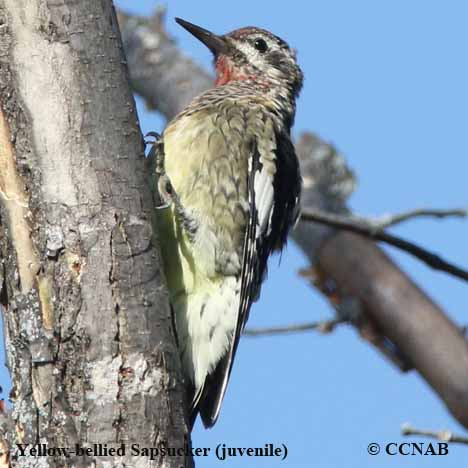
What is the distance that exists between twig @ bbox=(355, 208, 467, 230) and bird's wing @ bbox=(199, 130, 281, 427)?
69cm

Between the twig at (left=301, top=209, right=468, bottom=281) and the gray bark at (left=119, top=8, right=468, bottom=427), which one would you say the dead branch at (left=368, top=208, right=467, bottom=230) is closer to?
the twig at (left=301, top=209, right=468, bottom=281)

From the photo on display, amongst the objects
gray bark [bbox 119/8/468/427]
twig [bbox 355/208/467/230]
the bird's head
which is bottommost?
gray bark [bbox 119/8/468/427]

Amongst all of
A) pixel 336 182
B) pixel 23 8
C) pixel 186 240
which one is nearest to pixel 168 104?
pixel 336 182

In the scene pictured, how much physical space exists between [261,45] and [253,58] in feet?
0.48

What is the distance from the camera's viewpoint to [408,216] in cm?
554

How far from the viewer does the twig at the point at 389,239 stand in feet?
15.7

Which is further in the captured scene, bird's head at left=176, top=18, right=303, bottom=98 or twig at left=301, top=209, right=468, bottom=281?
bird's head at left=176, top=18, right=303, bottom=98

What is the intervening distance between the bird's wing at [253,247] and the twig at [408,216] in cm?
69

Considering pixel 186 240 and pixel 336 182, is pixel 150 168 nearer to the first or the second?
pixel 186 240

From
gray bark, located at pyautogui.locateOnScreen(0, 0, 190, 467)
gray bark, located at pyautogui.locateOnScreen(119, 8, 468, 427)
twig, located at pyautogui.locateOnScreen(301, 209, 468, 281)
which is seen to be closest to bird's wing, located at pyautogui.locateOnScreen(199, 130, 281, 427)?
twig, located at pyautogui.locateOnScreen(301, 209, 468, 281)

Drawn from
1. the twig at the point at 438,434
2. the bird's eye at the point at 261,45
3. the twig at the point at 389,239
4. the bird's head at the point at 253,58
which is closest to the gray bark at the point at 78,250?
the twig at the point at 438,434

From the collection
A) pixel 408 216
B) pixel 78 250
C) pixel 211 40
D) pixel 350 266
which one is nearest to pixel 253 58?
pixel 211 40

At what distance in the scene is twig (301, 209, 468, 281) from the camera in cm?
479

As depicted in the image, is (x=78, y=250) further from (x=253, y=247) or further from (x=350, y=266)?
(x=350, y=266)
